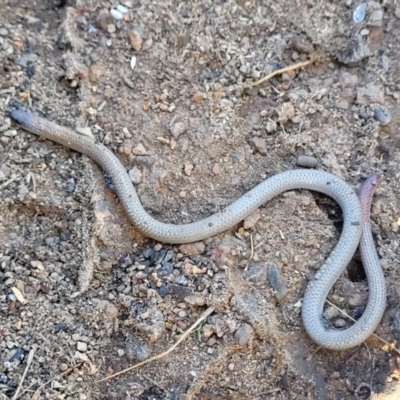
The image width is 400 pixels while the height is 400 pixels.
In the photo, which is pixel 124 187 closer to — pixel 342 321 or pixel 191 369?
pixel 191 369

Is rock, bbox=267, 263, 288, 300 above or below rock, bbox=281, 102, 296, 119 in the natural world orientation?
below

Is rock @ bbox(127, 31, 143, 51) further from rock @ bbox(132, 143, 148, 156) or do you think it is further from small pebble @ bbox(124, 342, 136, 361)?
small pebble @ bbox(124, 342, 136, 361)

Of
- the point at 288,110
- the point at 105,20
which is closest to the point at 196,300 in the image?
the point at 288,110

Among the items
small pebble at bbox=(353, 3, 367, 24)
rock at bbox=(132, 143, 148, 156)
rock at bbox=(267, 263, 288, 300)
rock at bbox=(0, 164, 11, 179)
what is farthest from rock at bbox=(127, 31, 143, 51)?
rock at bbox=(267, 263, 288, 300)

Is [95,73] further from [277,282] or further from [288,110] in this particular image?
[277,282]

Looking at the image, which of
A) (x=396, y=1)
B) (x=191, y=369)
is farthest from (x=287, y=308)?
(x=396, y=1)

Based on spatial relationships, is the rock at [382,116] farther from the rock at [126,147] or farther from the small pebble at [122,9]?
the small pebble at [122,9]
